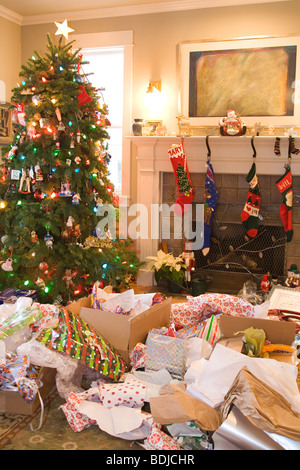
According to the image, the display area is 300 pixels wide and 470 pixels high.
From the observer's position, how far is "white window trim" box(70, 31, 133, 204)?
166 inches

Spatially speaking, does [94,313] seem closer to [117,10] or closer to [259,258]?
[259,258]

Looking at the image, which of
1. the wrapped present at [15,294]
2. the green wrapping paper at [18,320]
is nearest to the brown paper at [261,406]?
the green wrapping paper at [18,320]

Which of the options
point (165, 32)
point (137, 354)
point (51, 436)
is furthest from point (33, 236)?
point (165, 32)

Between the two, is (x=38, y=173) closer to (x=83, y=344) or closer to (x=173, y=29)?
(x=83, y=344)

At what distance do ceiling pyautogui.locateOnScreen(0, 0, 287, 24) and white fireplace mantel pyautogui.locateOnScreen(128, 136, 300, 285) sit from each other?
127cm

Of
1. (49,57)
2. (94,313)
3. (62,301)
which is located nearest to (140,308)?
(94,313)

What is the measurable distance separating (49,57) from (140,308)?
2008mm

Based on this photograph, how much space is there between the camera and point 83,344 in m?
1.47

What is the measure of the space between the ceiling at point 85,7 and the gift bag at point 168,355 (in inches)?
136

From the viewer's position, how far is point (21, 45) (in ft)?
15.2

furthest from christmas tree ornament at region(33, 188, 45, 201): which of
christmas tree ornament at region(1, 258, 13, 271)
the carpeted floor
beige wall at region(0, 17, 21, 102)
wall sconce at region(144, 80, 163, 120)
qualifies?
beige wall at region(0, 17, 21, 102)

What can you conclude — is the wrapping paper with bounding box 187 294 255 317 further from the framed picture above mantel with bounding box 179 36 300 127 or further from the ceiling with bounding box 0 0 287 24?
the ceiling with bounding box 0 0 287 24

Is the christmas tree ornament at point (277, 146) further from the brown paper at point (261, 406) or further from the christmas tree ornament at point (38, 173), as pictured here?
the brown paper at point (261, 406)

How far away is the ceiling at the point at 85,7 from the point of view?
13.0 ft
